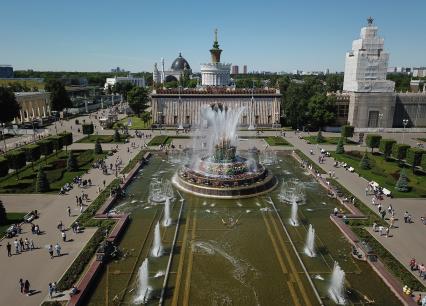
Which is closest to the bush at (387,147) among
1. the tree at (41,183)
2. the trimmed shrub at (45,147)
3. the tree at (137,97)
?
the tree at (41,183)

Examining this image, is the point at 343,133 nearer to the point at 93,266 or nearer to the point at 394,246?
the point at 394,246

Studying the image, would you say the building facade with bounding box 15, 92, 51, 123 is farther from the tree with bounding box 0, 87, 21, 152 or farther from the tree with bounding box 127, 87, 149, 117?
the tree with bounding box 127, 87, 149, 117

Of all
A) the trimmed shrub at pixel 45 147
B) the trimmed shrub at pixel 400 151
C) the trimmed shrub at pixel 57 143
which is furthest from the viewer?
the trimmed shrub at pixel 57 143

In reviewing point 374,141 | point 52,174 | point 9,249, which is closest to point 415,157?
point 374,141

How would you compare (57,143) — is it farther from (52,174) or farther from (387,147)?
(387,147)

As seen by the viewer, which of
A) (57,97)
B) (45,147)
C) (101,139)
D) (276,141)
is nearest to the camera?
(45,147)

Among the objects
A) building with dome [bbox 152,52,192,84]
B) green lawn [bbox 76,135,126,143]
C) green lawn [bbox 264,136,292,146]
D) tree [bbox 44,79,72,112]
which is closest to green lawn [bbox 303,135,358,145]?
green lawn [bbox 264,136,292,146]

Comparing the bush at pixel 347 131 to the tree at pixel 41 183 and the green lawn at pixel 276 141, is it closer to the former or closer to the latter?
the green lawn at pixel 276 141

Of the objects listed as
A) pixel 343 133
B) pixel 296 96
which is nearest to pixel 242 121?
pixel 296 96
